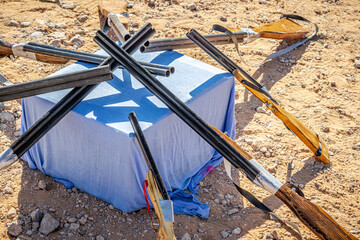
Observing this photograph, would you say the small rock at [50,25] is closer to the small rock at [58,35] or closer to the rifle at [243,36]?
the small rock at [58,35]

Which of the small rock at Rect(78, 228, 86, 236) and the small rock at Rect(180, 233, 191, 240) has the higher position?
the small rock at Rect(180, 233, 191, 240)

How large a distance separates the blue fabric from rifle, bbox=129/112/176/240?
99mm

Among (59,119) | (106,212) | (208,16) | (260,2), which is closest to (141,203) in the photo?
(106,212)

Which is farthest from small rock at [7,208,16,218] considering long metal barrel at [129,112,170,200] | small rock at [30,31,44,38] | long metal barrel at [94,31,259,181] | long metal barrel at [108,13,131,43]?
small rock at [30,31,44,38]

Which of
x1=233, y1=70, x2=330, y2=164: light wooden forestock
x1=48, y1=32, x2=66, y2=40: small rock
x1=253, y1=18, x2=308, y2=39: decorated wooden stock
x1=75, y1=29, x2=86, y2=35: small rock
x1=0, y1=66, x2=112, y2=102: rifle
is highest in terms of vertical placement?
x1=0, y1=66, x2=112, y2=102: rifle

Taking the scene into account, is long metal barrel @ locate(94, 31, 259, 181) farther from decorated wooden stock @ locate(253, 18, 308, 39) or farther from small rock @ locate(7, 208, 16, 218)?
decorated wooden stock @ locate(253, 18, 308, 39)

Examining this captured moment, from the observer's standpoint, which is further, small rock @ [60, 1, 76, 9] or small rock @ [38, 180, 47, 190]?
small rock @ [60, 1, 76, 9]

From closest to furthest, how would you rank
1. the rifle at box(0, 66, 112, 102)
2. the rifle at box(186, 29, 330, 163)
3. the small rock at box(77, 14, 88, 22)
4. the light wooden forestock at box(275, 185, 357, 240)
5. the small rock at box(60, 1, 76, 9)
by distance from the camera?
1. the light wooden forestock at box(275, 185, 357, 240)
2. the rifle at box(0, 66, 112, 102)
3. the rifle at box(186, 29, 330, 163)
4. the small rock at box(77, 14, 88, 22)
5. the small rock at box(60, 1, 76, 9)

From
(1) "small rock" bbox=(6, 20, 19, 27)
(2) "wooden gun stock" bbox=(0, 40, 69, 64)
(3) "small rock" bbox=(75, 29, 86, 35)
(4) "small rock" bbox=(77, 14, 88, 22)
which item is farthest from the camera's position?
(4) "small rock" bbox=(77, 14, 88, 22)

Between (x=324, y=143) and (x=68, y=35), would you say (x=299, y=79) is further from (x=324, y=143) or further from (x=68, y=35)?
(x=68, y=35)

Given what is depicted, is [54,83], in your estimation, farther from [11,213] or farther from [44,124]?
[11,213]

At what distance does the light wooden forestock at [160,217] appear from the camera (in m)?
2.56

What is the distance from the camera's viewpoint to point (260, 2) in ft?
26.1

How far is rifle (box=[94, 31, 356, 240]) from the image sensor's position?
287cm
